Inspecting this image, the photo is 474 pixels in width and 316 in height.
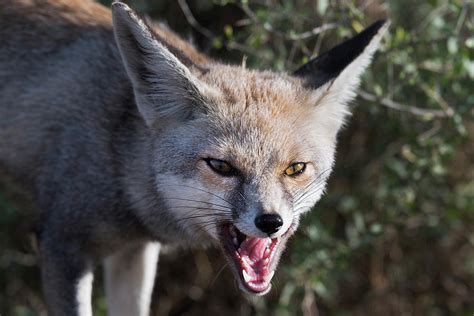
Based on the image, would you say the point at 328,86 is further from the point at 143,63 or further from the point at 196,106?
the point at 143,63

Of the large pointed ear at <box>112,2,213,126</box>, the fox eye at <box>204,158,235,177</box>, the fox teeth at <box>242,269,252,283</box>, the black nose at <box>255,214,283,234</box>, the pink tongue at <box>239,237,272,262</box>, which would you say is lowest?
the fox teeth at <box>242,269,252,283</box>

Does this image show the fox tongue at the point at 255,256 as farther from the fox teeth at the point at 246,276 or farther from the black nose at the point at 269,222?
the black nose at the point at 269,222

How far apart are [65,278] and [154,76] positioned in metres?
1.23

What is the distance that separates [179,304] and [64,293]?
306cm

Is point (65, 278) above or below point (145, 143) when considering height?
below

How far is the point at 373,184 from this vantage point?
6.62 meters

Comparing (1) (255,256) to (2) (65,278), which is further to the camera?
(2) (65,278)

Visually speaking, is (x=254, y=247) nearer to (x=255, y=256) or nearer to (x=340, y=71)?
(x=255, y=256)

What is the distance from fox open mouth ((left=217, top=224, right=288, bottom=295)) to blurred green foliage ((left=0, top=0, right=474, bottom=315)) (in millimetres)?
1359

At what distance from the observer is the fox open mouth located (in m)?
3.75

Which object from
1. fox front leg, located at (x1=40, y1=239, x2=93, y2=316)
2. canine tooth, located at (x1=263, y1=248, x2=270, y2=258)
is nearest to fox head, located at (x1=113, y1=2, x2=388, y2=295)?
canine tooth, located at (x1=263, y1=248, x2=270, y2=258)

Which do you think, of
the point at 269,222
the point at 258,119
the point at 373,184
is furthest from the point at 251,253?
the point at 373,184

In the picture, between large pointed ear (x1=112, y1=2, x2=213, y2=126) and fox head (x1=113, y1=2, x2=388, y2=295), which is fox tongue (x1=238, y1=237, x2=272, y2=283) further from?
large pointed ear (x1=112, y1=2, x2=213, y2=126)

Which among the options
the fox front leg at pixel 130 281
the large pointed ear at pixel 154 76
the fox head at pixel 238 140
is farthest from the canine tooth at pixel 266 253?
the fox front leg at pixel 130 281
